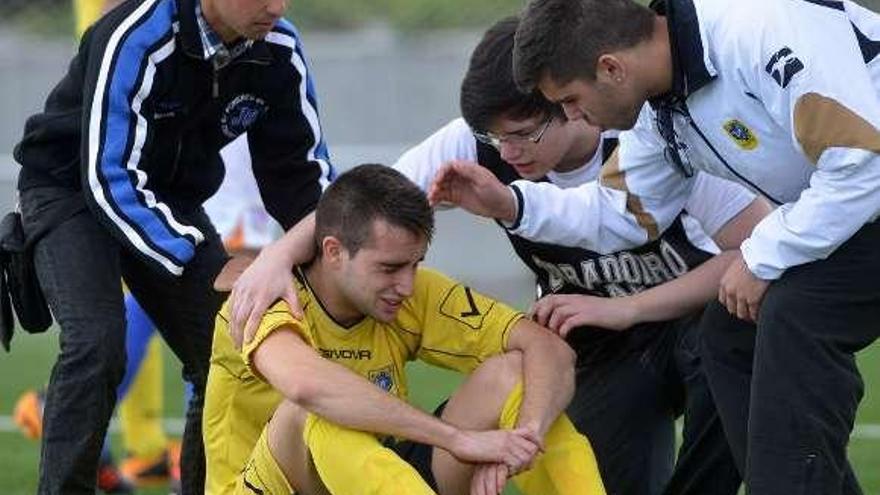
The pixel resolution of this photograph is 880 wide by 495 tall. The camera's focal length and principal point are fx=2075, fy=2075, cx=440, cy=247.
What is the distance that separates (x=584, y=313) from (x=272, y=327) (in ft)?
2.62

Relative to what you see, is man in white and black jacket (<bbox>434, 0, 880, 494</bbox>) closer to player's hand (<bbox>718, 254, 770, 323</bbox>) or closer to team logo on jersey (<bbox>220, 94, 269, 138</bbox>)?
player's hand (<bbox>718, 254, 770, 323</bbox>)

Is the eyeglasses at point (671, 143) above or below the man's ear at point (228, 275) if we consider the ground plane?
above

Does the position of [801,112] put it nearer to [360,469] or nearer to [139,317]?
[360,469]

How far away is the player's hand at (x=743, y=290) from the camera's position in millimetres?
4344

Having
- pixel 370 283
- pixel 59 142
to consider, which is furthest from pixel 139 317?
pixel 370 283

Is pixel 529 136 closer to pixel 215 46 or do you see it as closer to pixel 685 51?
pixel 685 51

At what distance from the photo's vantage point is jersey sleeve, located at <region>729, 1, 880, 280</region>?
4.11 m

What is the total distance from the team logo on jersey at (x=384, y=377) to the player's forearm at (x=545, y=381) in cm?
35

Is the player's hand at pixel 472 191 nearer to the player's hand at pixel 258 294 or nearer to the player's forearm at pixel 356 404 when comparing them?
the player's hand at pixel 258 294

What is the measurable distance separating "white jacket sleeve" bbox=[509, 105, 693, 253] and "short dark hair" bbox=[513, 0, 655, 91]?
50 cm

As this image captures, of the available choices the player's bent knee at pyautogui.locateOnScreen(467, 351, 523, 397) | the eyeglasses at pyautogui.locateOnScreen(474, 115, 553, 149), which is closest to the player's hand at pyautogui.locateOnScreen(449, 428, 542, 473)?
the player's bent knee at pyautogui.locateOnScreen(467, 351, 523, 397)

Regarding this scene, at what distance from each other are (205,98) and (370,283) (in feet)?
2.96

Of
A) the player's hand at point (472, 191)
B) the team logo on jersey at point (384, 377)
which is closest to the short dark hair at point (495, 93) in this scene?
the player's hand at point (472, 191)

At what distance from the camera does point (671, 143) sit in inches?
182
